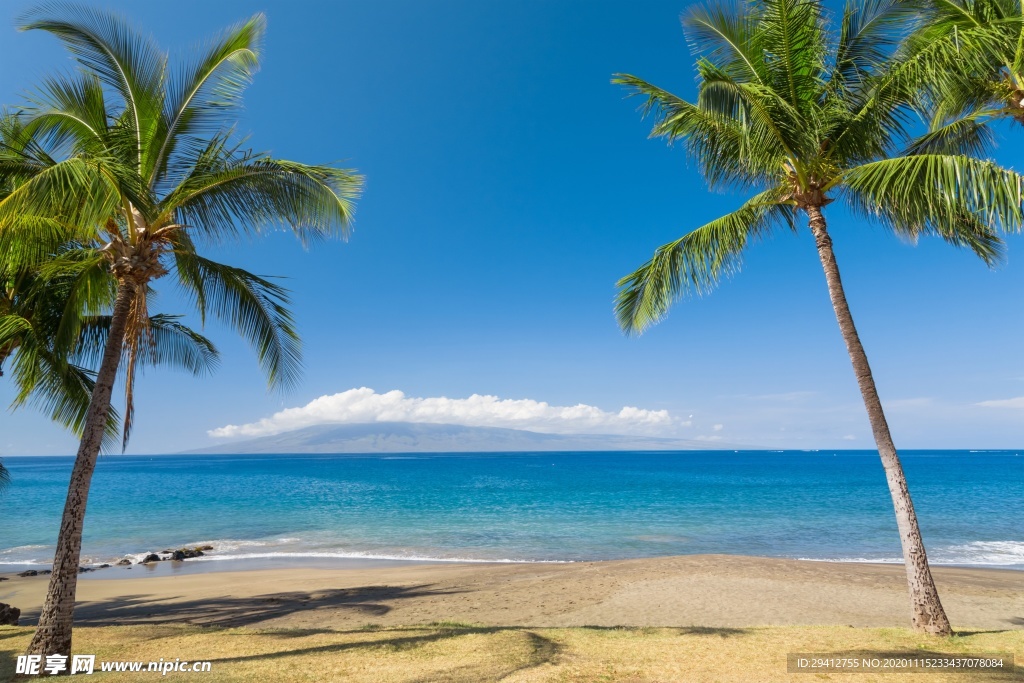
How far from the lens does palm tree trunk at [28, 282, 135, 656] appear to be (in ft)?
20.2

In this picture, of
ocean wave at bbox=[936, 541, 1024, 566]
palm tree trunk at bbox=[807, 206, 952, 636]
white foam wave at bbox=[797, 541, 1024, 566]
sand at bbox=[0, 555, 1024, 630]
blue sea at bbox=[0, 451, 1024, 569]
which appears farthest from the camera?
blue sea at bbox=[0, 451, 1024, 569]

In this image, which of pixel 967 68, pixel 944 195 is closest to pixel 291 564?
pixel 944 195

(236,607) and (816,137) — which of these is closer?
(816,137)

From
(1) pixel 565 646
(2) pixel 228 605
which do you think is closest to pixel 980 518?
(1) pixel 565 646

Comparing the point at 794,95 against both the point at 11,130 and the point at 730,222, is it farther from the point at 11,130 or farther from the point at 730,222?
the point at 11,130

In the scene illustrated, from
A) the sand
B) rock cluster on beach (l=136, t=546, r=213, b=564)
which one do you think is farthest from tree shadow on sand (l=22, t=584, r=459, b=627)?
rock cluster on beach (l=136, t=546, r=213, b=564)

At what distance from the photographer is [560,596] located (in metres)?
12.7

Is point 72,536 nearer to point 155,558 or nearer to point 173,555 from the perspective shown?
point 155,558

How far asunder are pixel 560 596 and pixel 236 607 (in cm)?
765

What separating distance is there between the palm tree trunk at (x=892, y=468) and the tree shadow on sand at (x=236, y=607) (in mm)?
9751

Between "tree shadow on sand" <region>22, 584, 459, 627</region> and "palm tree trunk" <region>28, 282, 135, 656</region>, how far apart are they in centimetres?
495

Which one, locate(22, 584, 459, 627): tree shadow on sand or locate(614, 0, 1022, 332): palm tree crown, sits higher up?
locate(614, 0, 1022, 332): palm tree crown

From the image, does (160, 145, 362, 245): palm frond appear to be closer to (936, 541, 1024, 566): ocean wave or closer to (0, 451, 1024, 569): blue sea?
(0, 451, 1024, 569): blue sea

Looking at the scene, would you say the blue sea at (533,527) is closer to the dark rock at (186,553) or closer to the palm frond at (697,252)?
the dark rock at (186,553)
